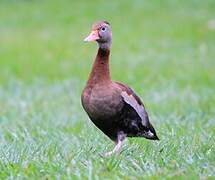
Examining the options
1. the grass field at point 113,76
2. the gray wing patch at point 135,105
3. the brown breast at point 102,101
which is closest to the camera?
the grass field at point 113,76

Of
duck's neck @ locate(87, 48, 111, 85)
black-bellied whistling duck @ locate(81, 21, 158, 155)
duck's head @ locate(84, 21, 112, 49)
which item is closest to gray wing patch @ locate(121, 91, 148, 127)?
black-bellied whistling duck @ locate(81, 21, 158, 155)

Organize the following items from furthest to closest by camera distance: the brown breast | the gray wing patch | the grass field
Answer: the gray wing patch, the brown breast, the grass field

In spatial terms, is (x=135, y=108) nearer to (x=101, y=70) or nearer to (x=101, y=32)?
(x=101, y=70)

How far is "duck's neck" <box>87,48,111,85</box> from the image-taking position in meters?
6.49

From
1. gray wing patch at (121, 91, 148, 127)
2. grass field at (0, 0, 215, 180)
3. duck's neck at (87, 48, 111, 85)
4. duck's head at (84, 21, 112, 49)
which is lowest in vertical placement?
grass field at (0, 0, 215, 180)

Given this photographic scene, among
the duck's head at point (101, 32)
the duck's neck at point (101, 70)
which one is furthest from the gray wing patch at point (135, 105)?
the duck's head at point (101, 32)

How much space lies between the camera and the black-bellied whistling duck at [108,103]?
6.31 metres

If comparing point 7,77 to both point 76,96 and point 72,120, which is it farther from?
point 72,120

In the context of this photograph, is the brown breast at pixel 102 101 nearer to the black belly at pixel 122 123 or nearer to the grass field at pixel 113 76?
the black belly at pixel 122 123

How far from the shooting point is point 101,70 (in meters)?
6.56

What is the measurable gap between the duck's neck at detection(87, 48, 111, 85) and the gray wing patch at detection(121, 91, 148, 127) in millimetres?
207

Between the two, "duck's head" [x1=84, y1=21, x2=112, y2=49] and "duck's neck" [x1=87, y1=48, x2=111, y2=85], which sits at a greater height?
"duck's head" [x1=84, y1=21, x2=112, y2=49]

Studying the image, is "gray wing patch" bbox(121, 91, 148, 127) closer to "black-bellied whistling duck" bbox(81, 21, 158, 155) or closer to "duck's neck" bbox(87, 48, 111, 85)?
"black-bellied whistling duck" bbox(81, 21, 158, 155)

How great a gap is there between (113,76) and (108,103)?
920 cm
